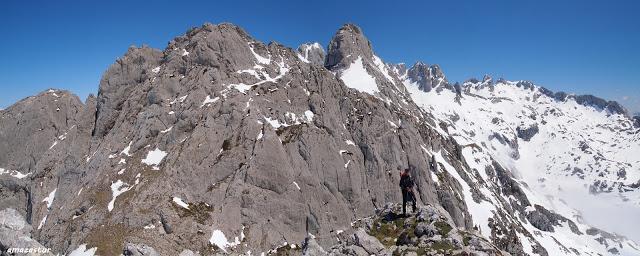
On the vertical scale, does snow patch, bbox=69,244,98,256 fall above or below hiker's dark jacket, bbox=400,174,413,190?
below

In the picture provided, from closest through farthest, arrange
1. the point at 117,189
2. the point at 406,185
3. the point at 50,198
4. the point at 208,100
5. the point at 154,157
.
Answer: the point at 406,185
the point at 117,189
the point at 154,157
the point at 50,198
the point at 208,100

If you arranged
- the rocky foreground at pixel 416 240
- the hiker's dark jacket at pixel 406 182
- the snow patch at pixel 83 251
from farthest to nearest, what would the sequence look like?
the snow patch at pixel 83 251 < the hiker's dark jacket at pixel 406 182 < the rocky foreground at pixel 416 240

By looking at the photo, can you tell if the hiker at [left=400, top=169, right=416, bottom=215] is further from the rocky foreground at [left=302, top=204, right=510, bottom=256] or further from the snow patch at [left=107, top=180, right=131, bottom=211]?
the snow patch at [left=107, top=180, right=131, bottom=211]

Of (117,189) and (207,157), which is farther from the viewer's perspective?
(207,157)

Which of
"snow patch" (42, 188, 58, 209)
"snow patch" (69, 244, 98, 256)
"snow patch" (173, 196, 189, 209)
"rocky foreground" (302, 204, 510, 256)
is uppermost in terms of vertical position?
"snow patch" (42, 188, 58, 209)

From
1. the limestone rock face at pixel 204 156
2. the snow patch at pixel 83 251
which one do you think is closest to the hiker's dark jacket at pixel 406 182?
the limestone rock face at pixel 204 156

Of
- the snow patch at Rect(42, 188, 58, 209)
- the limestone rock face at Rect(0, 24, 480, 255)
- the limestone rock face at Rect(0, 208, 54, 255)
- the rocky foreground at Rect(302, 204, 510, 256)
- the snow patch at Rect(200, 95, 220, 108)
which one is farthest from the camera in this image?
the snow patch at Rect(200, 95, 220, 108)

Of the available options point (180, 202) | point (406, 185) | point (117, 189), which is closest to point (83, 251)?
point (117, 189)

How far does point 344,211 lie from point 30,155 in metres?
91.3

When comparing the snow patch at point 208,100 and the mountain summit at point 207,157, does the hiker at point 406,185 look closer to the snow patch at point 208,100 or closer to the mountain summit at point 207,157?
the mountain summit at point 207,157

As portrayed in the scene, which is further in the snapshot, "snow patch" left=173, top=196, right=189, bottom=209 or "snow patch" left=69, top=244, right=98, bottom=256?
"snow patch" left=173, top=196, right=189, bottom=209

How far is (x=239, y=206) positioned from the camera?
107m

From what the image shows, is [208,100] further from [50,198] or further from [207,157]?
[50,198]

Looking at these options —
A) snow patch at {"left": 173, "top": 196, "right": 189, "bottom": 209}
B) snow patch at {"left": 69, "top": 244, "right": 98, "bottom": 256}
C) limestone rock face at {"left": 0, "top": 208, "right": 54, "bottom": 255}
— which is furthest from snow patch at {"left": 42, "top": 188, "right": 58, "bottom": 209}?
limestone rock face at {"left": 0, "top": 208, "right": 54, "bottom": 255}
